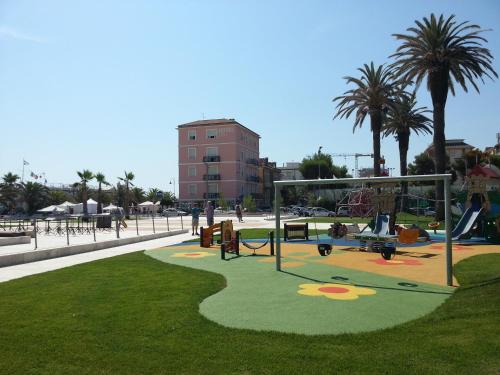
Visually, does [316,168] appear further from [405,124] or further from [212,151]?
[405,124]

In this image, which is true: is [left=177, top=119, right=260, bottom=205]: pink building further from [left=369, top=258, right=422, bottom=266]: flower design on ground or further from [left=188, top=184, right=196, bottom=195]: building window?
[left=369, top=258, right=422, bottom=266]: flower design on ground

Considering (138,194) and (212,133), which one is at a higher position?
(212,133)

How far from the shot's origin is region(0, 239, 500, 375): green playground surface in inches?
192

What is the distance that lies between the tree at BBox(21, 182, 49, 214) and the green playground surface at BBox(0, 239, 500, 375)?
7446 cm

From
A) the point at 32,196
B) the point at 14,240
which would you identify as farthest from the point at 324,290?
the point at 32,196

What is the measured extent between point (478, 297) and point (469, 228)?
1250 centimetres

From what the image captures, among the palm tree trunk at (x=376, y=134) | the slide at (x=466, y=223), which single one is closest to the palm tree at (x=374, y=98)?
the palm tree trunk at (x=376, y=134)

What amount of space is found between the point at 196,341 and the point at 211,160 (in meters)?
77.5

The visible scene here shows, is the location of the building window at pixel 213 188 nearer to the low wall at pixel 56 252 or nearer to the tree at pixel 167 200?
the tree at pixel 167 200

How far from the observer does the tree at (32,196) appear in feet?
247

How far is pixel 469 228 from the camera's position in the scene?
62.1 ft

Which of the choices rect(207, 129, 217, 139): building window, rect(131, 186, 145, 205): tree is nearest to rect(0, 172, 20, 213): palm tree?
rect(131, 186, 145, 205): tree

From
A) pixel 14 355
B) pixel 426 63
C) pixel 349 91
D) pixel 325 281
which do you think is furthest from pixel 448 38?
pixel 14 355

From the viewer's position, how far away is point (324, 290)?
29.7ft
